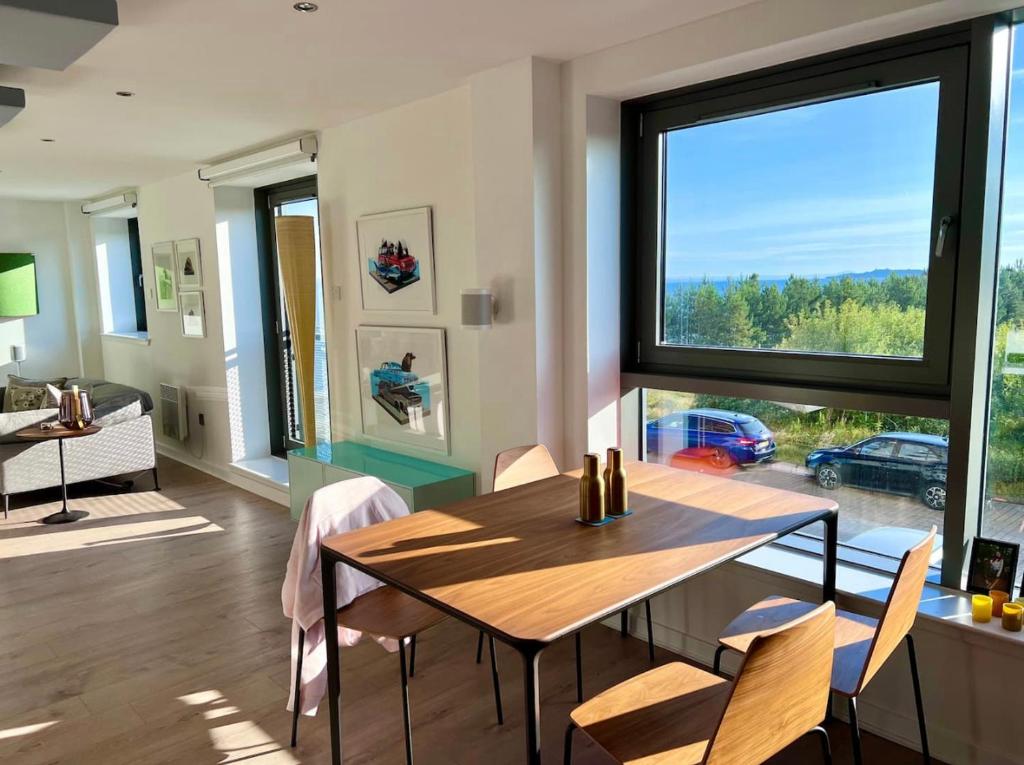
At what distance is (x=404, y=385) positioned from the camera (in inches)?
173

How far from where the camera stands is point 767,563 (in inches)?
115

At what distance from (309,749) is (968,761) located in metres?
2.18

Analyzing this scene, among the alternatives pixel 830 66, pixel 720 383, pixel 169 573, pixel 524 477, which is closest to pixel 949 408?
pixel 720 383

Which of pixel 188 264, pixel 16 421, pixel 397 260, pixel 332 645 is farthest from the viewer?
pixel 188 264

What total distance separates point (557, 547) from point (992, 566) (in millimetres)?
1508

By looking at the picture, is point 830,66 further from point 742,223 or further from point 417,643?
point 417,643

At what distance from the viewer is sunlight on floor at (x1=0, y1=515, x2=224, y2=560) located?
470 cm

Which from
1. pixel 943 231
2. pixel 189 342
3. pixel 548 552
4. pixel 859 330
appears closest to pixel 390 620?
pixel 548 552

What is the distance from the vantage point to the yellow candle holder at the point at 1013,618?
2.28m

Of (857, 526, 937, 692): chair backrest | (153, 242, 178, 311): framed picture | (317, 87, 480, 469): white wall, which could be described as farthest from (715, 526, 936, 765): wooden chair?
(153, 242, 178, 311): framed picture

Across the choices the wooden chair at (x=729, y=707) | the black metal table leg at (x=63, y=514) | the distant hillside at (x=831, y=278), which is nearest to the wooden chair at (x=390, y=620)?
the wooden chair at (x=729, y=707)

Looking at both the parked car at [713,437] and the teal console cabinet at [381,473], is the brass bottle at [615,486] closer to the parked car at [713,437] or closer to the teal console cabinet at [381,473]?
the parked car at [713,437]

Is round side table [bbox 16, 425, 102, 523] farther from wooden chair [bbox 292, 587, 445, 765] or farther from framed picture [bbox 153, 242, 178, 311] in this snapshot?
wooden chair [bbox 292, 587, 445, 765]

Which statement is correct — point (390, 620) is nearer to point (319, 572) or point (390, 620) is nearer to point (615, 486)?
point (319, 572)
